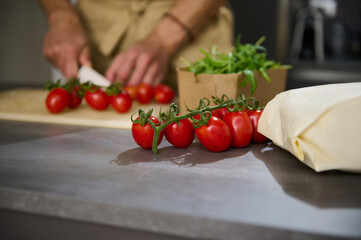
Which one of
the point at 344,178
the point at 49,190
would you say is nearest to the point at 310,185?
the point at 344,178

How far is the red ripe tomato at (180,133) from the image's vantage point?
83cm

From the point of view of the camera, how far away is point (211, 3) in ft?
5.30

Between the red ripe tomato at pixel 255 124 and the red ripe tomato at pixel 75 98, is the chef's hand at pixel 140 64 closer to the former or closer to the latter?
the red ripe tomato at pixel 75 98

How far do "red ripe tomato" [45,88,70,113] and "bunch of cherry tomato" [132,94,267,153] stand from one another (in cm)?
44

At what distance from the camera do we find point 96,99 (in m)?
1.23

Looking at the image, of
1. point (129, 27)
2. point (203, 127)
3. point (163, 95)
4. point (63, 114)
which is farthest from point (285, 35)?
point (203, 127)

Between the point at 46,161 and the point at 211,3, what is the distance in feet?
3.47

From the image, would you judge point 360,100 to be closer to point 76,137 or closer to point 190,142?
point 190,142

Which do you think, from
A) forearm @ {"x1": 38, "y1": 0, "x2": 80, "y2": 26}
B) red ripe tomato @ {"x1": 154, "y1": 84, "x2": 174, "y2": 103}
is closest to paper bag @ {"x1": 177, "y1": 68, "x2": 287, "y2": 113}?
red ripe tomato @ {"x1": 154, "y1": 84, "x2": 174, "y2": 103}

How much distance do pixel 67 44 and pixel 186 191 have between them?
1.18 metres

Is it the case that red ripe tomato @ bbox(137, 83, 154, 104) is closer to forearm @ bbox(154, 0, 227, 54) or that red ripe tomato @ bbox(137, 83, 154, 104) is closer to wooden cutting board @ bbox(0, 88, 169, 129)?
wooden cutting board @ bbox(0, 88, 169, 129)

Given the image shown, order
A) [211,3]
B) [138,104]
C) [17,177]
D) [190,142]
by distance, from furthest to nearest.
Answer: [211,3]
[138,104]
[190,142]
[17,177]

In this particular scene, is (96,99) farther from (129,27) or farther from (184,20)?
(129,27)

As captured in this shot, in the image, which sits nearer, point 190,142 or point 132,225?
point 132,225
